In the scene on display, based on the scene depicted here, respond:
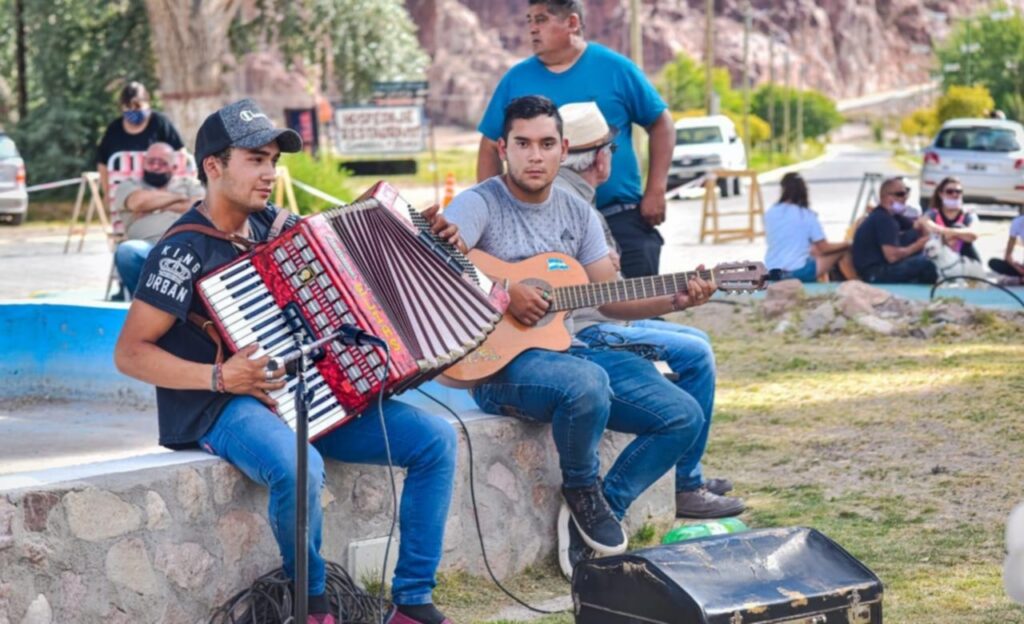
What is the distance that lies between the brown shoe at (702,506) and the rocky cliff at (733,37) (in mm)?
80290

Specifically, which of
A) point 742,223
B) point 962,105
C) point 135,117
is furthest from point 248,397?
point 962,105

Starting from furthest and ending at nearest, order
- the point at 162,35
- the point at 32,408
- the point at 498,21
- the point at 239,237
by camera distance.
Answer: the point at 498,21, the point at 162,35, the point at 32,408, the point at 239,237

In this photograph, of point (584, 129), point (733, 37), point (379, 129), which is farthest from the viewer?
point (733, 37)

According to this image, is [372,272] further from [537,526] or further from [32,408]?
[32,408]

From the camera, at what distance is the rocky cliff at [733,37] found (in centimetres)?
9881

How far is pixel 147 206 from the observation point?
10227mm

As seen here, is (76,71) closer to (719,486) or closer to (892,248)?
(892,248)

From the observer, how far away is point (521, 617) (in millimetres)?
5559

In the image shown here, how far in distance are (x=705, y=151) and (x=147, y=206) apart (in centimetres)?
2533

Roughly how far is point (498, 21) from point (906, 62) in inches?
1453

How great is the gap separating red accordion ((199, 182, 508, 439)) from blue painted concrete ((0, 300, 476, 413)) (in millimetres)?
4087

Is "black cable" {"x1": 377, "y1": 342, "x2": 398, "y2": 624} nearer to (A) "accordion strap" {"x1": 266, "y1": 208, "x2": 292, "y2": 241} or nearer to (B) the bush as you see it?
(A) "accordion strap" {"x1": 266, "y1": 208, "x2": 292, "y2": 241}

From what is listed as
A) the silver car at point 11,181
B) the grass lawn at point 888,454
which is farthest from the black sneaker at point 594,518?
the silver car at point 11,181

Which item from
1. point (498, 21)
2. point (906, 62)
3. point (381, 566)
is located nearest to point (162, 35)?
point (381, 566)
